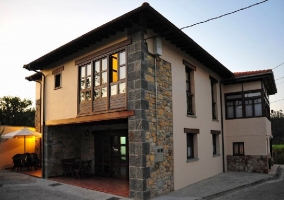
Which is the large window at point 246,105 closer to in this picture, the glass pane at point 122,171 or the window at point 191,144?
the window at point 191,144

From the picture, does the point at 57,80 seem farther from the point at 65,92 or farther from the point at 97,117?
the point at 97,117

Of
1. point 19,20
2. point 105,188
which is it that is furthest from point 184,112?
point 19,20

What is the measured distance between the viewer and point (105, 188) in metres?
8.95

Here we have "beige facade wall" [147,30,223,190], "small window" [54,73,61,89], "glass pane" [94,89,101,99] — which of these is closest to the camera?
"glass pane" [94,89,101,99]

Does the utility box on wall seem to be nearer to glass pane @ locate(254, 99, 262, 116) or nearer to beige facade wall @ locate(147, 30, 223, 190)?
beige facade wall @ locate(147, 30, 223, 190)

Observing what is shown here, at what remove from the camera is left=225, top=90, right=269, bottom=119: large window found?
509 inches

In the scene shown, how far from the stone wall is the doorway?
2847 mm

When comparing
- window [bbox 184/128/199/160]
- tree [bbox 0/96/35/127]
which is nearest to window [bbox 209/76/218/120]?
window [bbox 184/128/199/160]

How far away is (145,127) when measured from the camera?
7.43m

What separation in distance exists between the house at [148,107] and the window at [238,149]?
51 mm

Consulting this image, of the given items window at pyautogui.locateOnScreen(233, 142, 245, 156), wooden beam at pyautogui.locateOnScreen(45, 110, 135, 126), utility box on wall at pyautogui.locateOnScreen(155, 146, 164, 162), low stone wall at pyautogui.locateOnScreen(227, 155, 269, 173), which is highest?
wooden beam at pyautogui.locateOnScreen(45, 110, 135, 126)

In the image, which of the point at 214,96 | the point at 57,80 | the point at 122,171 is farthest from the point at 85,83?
the point at 214,96

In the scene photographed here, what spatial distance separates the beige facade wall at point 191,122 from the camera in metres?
9.05

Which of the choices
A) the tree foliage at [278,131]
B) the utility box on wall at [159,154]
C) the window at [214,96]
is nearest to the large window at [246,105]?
the window at [214,96]
